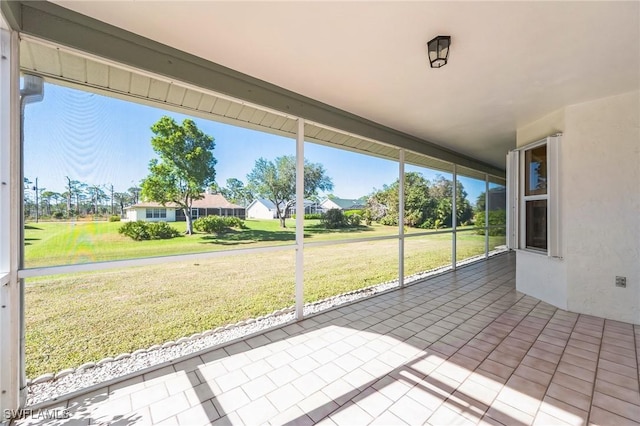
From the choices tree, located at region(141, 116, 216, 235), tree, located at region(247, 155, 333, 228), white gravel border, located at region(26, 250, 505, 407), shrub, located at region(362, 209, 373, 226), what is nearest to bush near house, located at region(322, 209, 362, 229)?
shrub, located at region(362, 209, 373, 226)

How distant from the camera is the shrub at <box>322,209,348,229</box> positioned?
Result: 12.6 ft

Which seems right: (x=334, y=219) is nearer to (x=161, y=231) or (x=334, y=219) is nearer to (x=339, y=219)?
(x=339, y=219)

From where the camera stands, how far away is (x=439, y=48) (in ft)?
6.67

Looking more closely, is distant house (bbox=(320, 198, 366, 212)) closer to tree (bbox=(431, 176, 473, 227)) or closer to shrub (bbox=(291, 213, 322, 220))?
shrub (bbox=(291, 213, 322, 220))

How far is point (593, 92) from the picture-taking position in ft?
9.80

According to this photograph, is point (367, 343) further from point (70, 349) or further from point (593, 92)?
point (593, 92)

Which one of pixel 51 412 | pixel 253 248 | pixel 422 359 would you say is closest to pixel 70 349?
pixel 51 412

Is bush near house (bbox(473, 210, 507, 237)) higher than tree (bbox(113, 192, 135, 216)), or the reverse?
tree (bbox(113, 192, 135, 216))

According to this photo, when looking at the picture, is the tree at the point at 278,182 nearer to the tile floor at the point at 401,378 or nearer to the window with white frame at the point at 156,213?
the window with white frame at the point at 156,213

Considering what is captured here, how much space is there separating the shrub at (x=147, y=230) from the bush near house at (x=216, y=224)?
22 cm

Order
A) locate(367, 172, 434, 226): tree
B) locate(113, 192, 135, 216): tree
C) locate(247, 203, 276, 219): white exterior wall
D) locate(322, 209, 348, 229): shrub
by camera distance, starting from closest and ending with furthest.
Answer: locate(113, 192, 135, 216): tree
locate(247, 203, 276, 219): white exterior wall
locate(322, 209, 348, 229): shrub
locate(367, 172, 434, 226): tree

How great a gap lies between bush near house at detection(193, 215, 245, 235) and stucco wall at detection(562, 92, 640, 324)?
13.9 ft

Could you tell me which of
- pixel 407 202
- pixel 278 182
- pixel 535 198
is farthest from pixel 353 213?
pixel 535 198

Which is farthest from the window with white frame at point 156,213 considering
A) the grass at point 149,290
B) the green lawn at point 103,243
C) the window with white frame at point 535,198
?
the window with white frame at point 535,198
